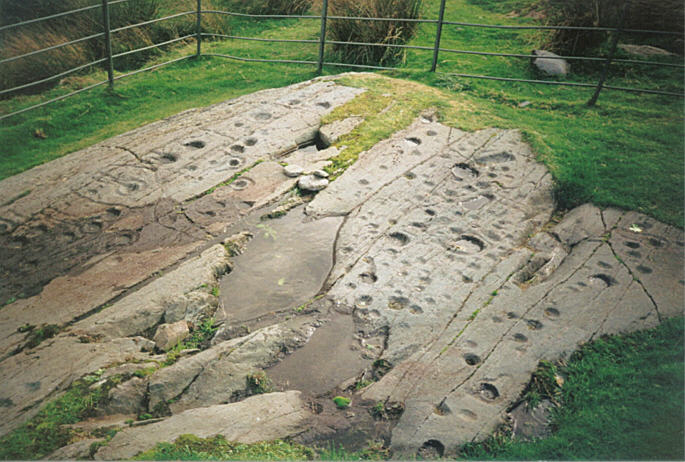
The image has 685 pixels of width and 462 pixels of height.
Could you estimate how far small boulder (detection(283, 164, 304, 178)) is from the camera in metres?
5.44

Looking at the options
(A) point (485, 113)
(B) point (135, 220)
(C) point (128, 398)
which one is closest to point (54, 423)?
(C) point (128, 398)

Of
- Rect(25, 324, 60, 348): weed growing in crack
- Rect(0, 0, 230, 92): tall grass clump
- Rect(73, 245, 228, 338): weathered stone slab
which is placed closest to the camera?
Rect(25, 324, 60, 348): weed growing in crack

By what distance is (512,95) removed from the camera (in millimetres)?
7109

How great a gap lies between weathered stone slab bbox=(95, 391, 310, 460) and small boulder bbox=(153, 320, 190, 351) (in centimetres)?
64

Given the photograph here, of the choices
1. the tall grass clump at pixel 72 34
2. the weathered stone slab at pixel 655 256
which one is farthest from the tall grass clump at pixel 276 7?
the weathered stone slab at pixel 655 256

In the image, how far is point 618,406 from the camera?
312cm

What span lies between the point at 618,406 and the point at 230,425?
216 centimetres

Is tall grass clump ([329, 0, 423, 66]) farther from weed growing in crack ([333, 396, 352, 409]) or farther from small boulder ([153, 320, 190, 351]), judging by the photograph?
weed growing in crack ([333, 396, 352, 409])

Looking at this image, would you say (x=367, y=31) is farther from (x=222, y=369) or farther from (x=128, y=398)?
(x=128, y=398)

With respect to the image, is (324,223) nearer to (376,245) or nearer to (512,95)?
(376,245)

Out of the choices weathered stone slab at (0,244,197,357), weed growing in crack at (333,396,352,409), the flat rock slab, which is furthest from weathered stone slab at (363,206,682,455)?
weathered stone slab at (0,244,197,357)

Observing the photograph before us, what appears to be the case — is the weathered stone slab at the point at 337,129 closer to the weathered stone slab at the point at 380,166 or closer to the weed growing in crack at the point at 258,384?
the weathered stone slab at the point at 380,166

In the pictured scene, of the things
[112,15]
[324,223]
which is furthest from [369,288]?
[112,15]

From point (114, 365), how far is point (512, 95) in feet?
18.8
